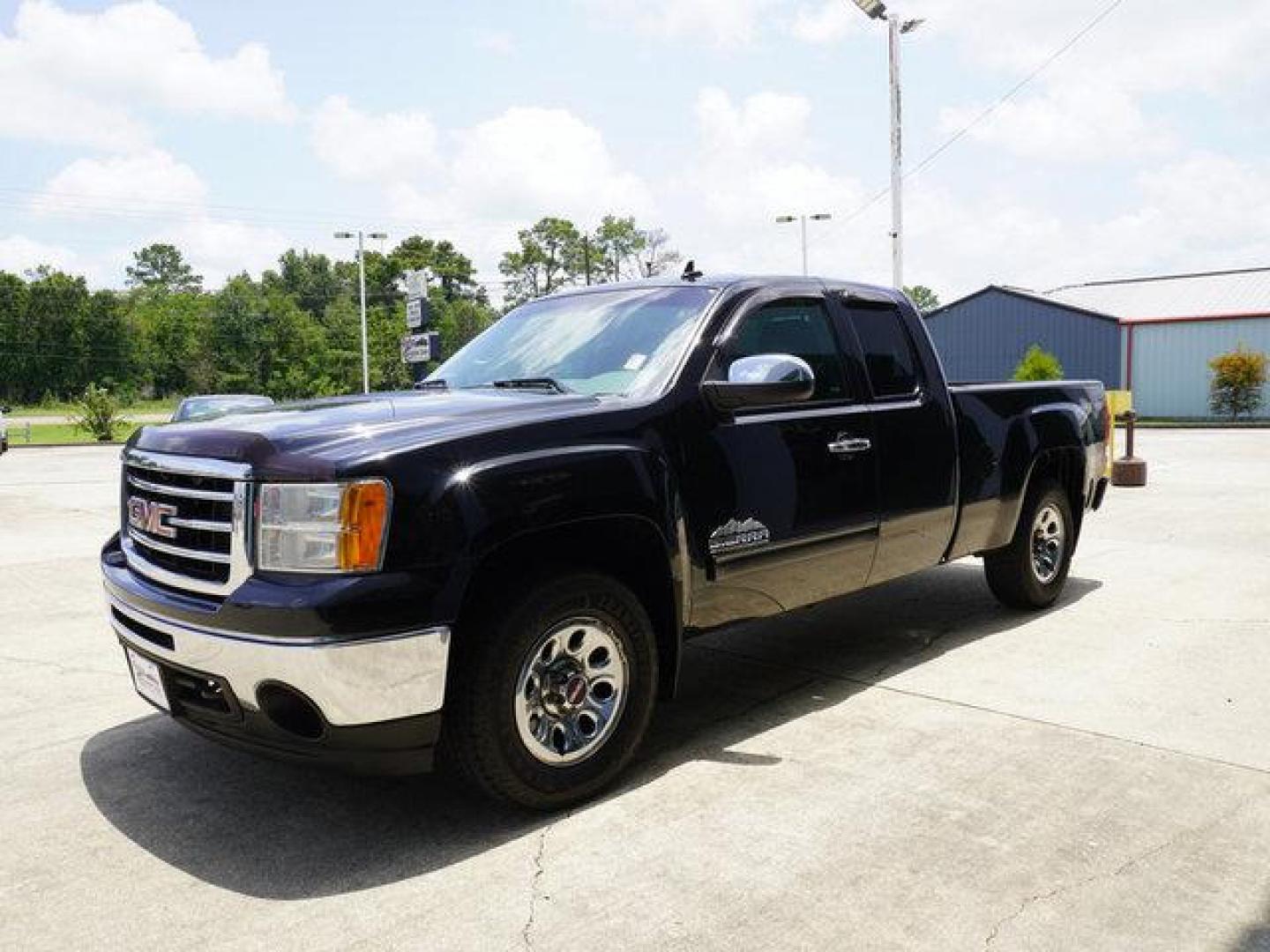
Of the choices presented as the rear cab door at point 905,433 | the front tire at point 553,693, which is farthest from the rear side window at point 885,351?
the front tire at point 553,693

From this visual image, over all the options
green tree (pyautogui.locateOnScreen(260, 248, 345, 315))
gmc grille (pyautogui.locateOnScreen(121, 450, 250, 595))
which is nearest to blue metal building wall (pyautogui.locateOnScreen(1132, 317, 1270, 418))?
gmc grille (pyautogui.locateOnScreen(121, 450, 250, 595))

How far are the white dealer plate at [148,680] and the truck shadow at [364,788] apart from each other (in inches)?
16.8

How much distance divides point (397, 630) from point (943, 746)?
2239 millimetres

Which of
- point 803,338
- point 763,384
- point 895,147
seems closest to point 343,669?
point 763,384

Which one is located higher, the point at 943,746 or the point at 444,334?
the point at 444,334

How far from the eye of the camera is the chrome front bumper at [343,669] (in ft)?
9.60

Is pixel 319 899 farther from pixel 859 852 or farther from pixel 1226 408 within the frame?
pixel 1226 408

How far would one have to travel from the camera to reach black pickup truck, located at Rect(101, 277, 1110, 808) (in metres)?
3.01

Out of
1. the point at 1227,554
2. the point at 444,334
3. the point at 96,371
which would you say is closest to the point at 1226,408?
the point at 1227,554

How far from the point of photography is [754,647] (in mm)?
5656

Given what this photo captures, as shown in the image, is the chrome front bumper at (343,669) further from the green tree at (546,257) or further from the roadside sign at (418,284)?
the green tree at (546,257)

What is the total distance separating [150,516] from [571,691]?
5.19 ft

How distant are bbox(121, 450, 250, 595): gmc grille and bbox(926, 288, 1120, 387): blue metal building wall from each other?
37.0 meters

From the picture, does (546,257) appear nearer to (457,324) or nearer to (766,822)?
(457,324)
